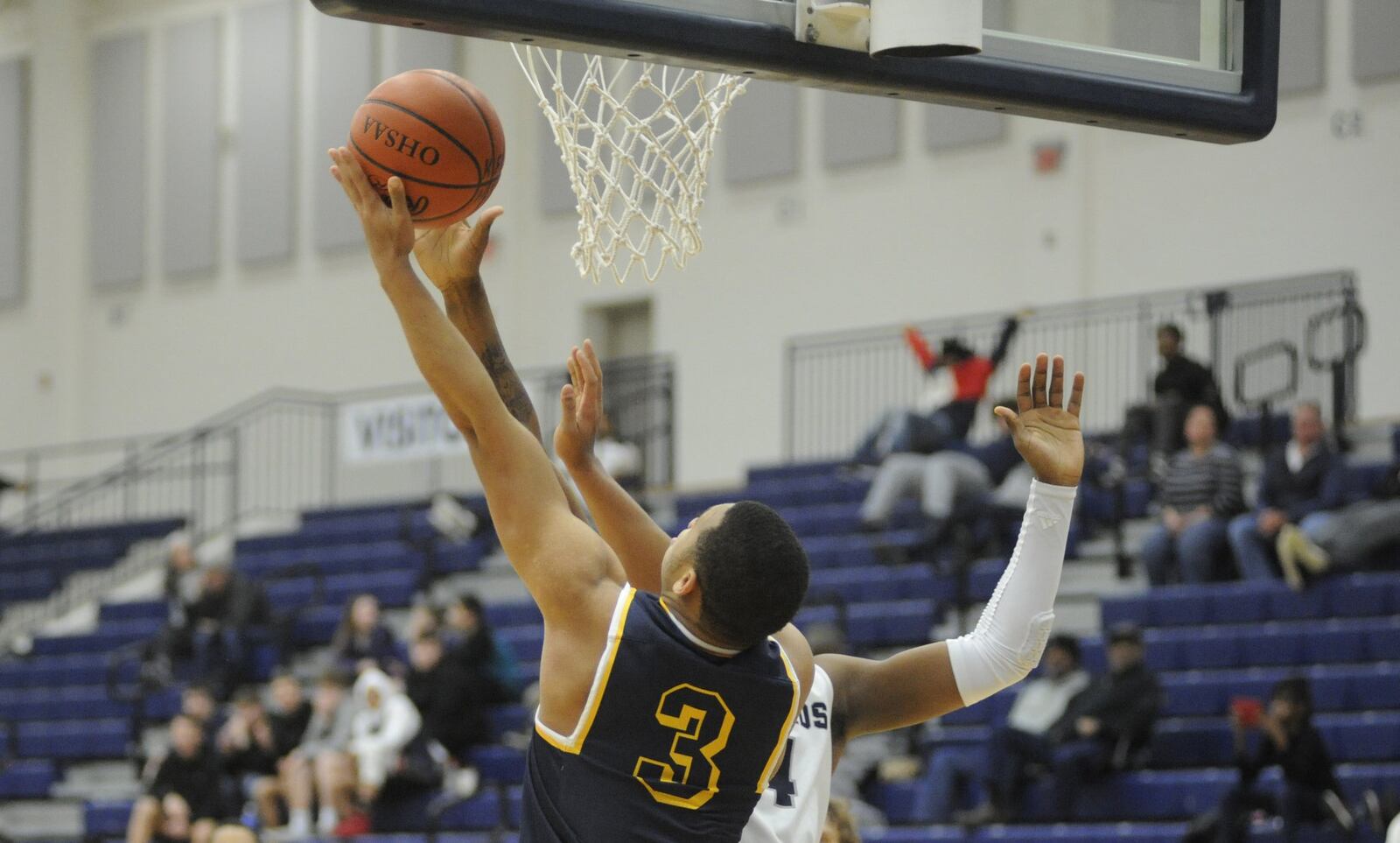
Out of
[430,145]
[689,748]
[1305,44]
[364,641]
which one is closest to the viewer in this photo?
[689,748]

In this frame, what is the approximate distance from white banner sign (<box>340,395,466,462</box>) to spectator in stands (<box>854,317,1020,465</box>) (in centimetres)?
382

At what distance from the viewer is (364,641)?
41.2 feet

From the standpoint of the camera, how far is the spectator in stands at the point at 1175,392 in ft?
38.6

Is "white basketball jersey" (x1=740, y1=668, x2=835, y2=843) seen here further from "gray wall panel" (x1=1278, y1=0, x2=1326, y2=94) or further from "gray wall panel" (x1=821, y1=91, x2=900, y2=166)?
"gray wall panel" (x1=821, y1=91, x2=900, y2=166)

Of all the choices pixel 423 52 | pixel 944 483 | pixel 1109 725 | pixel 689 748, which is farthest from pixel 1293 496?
pixel 423 52

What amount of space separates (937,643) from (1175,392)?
906 centimetres

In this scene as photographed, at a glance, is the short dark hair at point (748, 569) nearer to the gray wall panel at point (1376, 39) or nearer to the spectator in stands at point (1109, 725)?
the spectator in stands at point (1109, 725)

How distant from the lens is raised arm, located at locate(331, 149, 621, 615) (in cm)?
297

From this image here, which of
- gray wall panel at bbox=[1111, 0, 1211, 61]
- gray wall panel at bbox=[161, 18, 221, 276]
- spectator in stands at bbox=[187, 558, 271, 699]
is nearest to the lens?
gray wall panel at bbox=[1111, 0, 1211, 61]

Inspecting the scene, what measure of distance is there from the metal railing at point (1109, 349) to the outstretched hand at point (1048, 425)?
920cm

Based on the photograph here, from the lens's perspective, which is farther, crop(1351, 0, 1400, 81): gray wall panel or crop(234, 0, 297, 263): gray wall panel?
crop(234, 0, 297, 263): gray wall panel

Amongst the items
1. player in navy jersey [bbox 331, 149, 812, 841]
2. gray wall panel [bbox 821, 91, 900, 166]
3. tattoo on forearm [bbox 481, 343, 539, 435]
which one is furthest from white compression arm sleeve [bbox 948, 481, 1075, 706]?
gray wall panel [bbox 821, 91, 900, 166]

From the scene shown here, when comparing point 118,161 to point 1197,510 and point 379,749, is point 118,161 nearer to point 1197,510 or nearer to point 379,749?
point 379,749

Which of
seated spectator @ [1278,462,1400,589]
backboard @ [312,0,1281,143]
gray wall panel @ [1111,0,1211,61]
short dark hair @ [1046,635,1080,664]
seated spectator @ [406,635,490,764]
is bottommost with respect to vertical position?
seated spectator @ [406,635,490,764]
